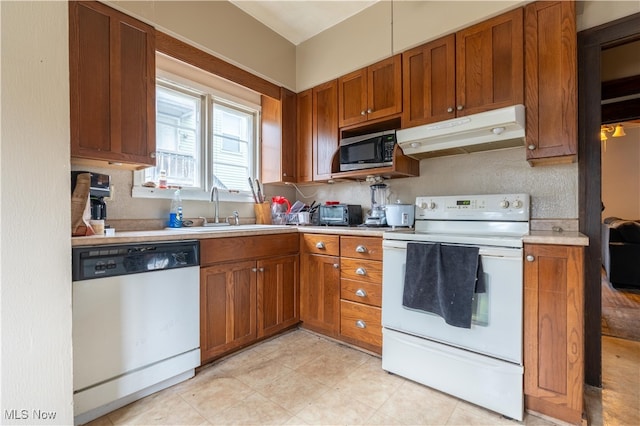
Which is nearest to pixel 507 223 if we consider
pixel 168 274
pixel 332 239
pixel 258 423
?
pixel 332 239

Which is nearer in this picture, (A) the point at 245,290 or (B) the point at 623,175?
(A) the point at 245,290

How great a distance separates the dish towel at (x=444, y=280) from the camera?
1.54 m

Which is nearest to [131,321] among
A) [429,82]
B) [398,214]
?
[398,214]

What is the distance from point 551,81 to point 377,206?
1.44 m

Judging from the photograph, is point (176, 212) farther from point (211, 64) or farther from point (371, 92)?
point (371, 92)

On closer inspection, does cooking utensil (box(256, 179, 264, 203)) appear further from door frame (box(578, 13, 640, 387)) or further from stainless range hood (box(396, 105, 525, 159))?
door frame (box(578, 13, 640, 387))

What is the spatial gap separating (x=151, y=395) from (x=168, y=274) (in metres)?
0.68

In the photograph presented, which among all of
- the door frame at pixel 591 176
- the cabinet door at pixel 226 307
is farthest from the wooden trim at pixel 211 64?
the door frame at pixel 591 176

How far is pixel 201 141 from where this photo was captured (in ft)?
8.70

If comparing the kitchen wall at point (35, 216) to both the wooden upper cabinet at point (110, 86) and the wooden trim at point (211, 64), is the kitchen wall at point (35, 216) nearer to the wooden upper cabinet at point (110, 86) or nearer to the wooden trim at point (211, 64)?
the wooden upper cabinet at point (110, 86)

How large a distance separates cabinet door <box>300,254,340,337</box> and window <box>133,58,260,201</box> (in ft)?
3.34

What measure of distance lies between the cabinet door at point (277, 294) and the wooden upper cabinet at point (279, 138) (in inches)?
37.4

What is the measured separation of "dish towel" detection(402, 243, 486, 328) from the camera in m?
1.54

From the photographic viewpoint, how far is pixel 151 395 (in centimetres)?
166
